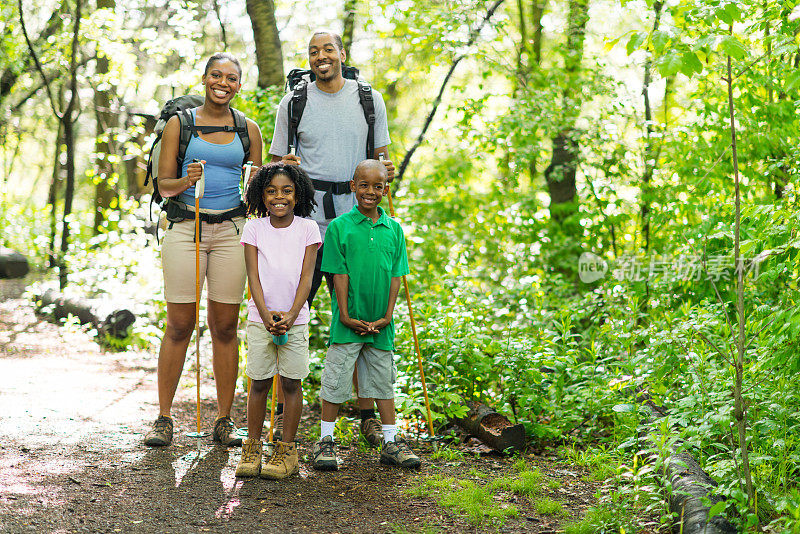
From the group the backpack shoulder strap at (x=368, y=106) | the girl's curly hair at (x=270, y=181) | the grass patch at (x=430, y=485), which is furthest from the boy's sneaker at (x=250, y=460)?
the backpack shoulder strap at (x=368, y=106)

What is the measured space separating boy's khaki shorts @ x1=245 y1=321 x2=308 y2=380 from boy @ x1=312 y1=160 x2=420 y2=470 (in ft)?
0.97

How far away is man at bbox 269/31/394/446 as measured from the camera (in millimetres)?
4461

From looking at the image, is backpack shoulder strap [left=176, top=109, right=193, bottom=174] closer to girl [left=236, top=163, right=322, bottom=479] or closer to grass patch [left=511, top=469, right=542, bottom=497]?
girl [left=236, top=163, right=322, bottom=479]

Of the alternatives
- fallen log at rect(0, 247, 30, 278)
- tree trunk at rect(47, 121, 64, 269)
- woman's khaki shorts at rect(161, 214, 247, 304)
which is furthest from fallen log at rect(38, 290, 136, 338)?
woman's khaki shorts at rect(161, 214, 247, 304)

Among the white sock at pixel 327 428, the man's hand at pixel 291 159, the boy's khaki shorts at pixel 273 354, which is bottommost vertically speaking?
the white sock at pixel 327 428

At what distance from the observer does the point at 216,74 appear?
4.30 meters

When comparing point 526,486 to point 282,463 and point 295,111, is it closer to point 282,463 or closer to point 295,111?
point 282,463

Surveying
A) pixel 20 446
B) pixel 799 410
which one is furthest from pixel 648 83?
pixel 20 446

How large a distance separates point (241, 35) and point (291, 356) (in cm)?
1145

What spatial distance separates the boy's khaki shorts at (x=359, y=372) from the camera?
420 cm

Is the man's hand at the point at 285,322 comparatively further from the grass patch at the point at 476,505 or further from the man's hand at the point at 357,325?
the grass patch at the point at 476,505

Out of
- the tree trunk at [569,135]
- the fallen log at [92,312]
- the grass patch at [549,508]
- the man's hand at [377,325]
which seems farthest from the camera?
the tree trunk at [569,135]

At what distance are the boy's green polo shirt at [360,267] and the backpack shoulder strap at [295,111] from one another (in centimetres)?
64

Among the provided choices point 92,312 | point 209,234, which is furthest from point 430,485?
point 92,312
